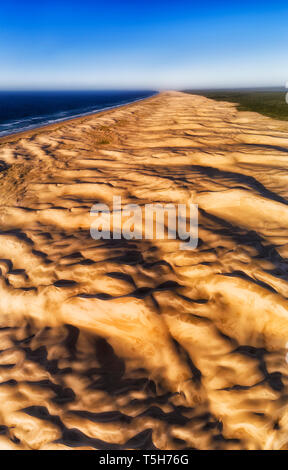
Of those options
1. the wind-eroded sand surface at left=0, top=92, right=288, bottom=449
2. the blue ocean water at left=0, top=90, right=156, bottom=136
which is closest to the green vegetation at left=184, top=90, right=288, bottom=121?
the wind-eroded sand surface at left=0, top=92, right=288, bottom=449

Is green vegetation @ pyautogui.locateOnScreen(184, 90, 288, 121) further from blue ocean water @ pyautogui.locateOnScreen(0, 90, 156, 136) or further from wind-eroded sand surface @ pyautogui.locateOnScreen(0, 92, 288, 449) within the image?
blue ocean water @ pyautogui.locateOnScreen(0, 90, 156, 136)

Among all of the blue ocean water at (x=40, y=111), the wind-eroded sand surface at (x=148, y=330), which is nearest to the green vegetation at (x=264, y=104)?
the wind-eroded sand surface at (x=148, y=330)

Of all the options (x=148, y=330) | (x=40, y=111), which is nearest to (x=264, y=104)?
(x=148, y=330)

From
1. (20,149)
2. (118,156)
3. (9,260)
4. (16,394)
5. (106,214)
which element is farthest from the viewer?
(20,149)

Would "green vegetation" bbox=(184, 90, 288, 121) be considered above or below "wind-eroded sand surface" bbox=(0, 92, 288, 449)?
above

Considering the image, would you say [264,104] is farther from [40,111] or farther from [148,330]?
[40,111]

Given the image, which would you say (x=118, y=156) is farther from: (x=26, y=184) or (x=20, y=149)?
(x=20, y=149)

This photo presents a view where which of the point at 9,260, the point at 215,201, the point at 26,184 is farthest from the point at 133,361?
the point at 26,184

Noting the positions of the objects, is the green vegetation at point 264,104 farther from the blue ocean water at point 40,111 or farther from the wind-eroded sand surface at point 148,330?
the blue ocean water at point 40,111
